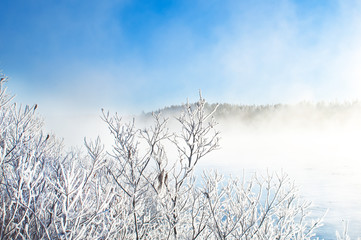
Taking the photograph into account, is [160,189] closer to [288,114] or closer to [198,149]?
→ [198,149]

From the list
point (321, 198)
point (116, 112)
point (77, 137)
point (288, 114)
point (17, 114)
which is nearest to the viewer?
point (116, 112)

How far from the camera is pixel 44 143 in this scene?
5.76 m

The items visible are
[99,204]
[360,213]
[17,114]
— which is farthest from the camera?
[360,213]

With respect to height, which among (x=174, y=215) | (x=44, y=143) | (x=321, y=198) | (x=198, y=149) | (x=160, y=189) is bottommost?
(x=321, y=198)

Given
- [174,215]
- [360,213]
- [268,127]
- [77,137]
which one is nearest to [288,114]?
[268,127]

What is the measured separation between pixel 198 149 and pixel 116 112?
162 centimetres

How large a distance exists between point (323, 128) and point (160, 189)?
11459 centimetres

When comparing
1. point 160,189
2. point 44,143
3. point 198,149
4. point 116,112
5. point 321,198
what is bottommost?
point 321,198

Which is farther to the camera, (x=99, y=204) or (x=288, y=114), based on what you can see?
(x=288, y=114)

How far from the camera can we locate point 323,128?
103 m

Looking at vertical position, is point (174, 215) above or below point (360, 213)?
above

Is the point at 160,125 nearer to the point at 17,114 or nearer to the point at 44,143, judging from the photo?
the point at 44,143

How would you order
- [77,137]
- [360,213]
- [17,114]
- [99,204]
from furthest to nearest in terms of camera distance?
1. [77,137]
2. [360,213]
3. [17,114]
4. [99,204]

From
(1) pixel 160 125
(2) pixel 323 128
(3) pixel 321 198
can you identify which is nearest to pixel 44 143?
(1) pixel 160 125
